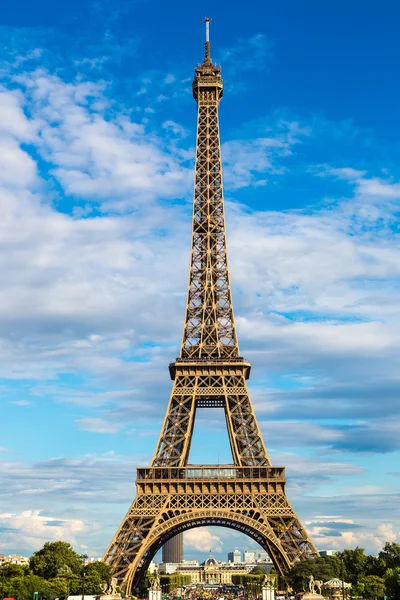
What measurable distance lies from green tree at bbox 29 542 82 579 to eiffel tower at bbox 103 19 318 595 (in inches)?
384

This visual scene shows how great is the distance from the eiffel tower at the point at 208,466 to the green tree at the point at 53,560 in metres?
9.75

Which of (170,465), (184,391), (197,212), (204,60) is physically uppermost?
(204,60)

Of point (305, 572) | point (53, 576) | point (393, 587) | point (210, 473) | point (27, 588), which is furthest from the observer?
point (53, 576)

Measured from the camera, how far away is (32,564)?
104 metres

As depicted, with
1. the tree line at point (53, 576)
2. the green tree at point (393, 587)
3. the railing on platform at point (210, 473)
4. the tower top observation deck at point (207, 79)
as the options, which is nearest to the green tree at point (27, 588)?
the tree line at point (53, 576)

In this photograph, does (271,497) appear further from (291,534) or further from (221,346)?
(221,346)

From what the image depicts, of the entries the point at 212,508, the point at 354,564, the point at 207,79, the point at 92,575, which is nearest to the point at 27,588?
the point at 92,575

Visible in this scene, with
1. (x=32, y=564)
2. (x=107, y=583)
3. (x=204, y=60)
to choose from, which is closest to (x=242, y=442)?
(x=107, y=583)

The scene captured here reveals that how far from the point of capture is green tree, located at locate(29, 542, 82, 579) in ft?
333

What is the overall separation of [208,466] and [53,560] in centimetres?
2429

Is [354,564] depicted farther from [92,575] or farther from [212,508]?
[92,575]

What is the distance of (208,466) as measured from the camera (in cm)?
9900

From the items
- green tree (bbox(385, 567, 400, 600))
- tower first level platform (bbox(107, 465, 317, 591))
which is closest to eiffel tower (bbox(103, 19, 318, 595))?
tower first level platform (bbox(107, 465, 317, 591))

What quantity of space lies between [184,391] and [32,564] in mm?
30070
